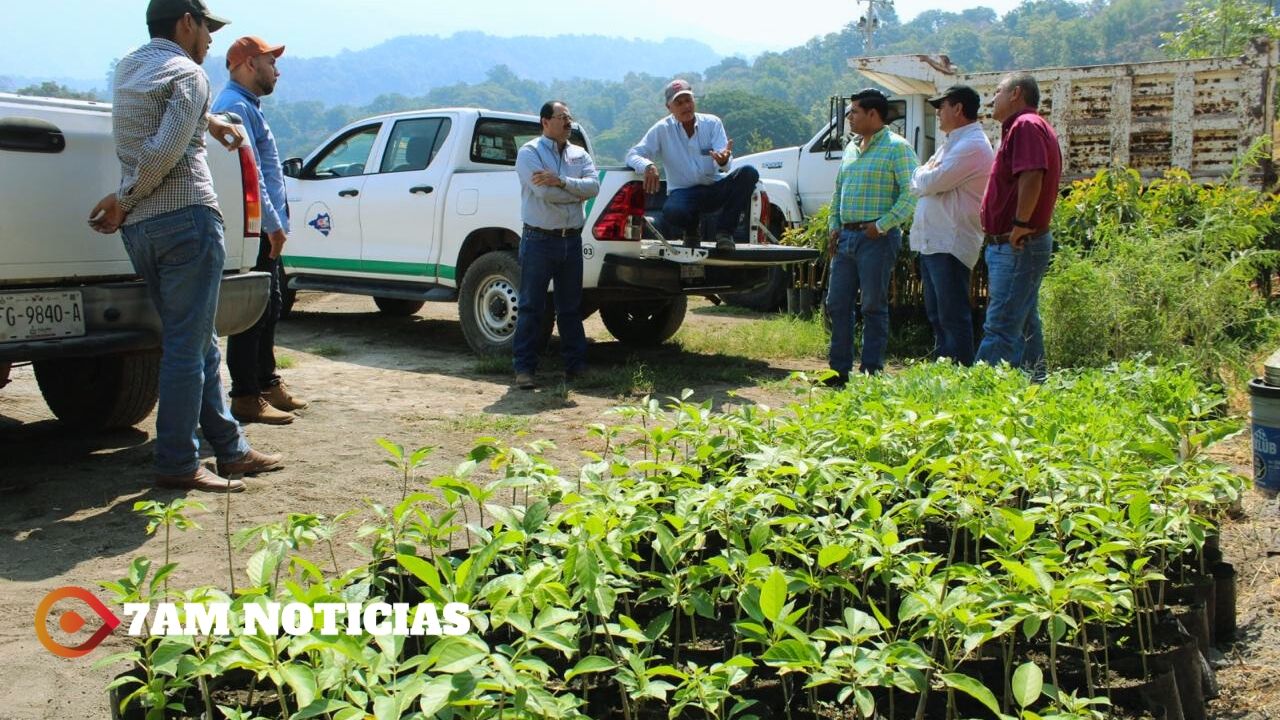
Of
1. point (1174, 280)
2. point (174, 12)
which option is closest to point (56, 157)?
point (174, 12)

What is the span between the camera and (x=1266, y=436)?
5.12m

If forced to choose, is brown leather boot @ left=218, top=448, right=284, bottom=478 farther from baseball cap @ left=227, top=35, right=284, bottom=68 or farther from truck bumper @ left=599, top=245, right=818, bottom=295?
truck bumper @ left=599, top=245, right=818, bottom=295

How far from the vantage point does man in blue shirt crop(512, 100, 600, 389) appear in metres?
7.45

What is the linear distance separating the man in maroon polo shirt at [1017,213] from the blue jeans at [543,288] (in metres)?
2.75

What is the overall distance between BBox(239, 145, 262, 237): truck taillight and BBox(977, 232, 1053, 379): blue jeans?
3.94m

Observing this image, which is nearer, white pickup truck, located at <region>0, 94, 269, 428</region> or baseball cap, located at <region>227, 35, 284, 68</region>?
white pickup truck, located at <region>0, 94, 269, 428</region>

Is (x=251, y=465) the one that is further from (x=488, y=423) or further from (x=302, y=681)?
(x=302, y=681)

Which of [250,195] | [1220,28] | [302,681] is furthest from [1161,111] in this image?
[1220,28]

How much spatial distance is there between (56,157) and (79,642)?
7.50 feet

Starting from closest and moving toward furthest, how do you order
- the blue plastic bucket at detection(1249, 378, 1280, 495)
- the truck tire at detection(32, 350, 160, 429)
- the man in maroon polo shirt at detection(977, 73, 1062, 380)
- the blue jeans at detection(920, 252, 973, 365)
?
the blue plastic bucket at detection(1249, 378, 1280, 495)
the truck tire at detection(32, 350, 160, 429)
the man in maroon polo shirt at detection(977, 73, 1062, 380)
the blue jeans at detection(920, 252, 973, 365)

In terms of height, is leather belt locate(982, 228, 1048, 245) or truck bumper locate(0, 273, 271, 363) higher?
leather belt locate(982, 228, 1048, 245)

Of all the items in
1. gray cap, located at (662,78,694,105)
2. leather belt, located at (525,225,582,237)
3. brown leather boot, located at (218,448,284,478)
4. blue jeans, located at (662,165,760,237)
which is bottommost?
brown leather boot, located at (218,448,284,478)

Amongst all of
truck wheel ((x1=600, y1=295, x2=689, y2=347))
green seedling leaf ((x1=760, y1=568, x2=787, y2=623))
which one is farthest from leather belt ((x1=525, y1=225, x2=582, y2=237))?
green seedling leaf ((x1=760, y1=568, x2=787, y2=623))

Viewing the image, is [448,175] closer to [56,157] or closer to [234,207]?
[234,207]
